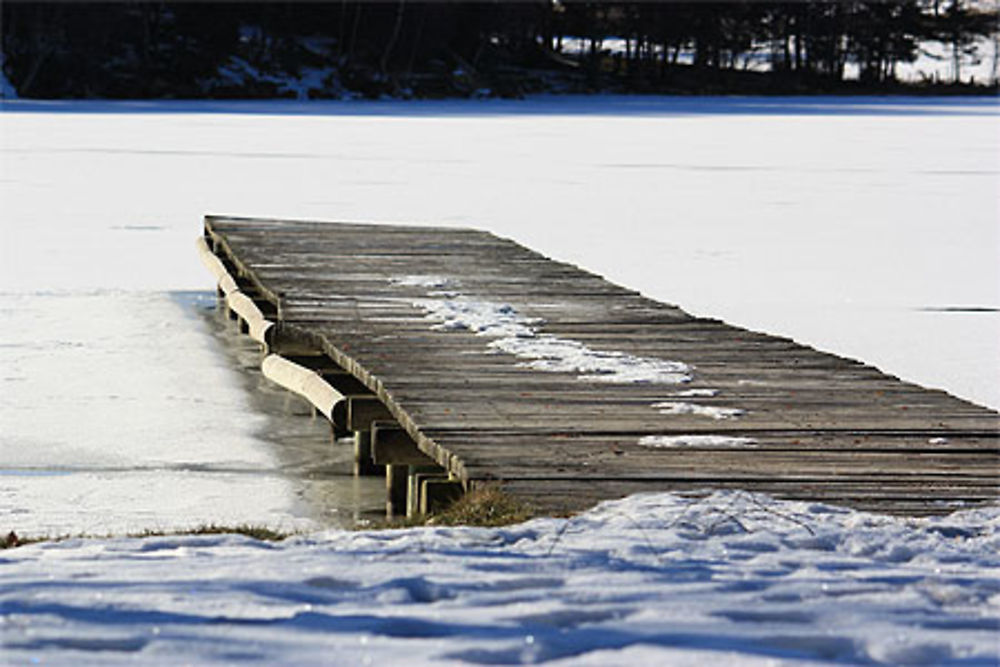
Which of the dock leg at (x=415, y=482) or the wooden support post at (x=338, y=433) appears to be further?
the wooden support post at (x=338, y=433)

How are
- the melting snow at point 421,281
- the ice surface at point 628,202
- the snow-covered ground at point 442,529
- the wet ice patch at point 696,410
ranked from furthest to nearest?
the ice surface at point 628,202, the melting snow at point 421,281, the wet ice patch at point 696,410, the snow-covered ground at point 442,529

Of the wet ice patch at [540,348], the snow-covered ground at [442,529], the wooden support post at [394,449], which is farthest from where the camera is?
the wet ice patch at [540,348]

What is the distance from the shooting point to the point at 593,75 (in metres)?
65.4

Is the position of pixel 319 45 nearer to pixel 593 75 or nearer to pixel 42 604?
pixel 593 75

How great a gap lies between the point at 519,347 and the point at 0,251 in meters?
7.39

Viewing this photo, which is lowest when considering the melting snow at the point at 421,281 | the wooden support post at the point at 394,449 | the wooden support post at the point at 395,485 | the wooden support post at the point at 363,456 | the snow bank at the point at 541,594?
the wooden support post at the point at 363,456

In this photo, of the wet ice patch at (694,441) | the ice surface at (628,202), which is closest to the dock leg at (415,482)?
the wet ice patch at (694,441)

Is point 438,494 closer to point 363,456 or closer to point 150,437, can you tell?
point 363,456

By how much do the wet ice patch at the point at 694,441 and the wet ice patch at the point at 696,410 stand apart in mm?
379

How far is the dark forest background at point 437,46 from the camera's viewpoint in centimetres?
5175

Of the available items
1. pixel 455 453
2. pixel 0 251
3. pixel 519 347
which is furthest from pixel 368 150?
pixel 455 453

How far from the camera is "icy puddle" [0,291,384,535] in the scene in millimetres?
6305

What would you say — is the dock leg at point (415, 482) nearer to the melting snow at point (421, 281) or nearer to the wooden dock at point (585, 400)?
the wooden dock at point (585, 400)

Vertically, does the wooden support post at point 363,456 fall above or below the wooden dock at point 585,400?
below
